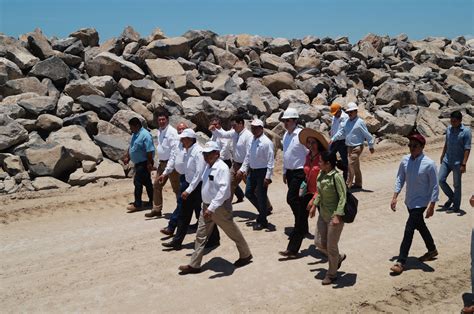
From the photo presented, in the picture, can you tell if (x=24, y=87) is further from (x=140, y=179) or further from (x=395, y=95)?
(x=395, y=95)

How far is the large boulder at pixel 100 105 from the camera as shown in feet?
46.8

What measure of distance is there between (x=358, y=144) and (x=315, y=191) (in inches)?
173

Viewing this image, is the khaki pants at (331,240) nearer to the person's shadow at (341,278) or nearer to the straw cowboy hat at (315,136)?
the person's shadow at (341,278)

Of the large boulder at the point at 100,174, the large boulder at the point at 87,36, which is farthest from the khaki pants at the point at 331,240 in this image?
the large boulder at the point at 87,36

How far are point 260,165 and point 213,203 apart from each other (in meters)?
2.18

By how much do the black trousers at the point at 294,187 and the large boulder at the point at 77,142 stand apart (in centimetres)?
608

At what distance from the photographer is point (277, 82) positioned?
1819 cm

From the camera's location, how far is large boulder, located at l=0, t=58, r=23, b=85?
14.6m

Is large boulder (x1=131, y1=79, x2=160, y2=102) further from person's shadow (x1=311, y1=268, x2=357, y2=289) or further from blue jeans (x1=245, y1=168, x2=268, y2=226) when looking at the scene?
person's shadow (x1=311, y1=268, x2=357, y2=289)

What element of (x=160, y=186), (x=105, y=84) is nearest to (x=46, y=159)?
(x=160, y=186)

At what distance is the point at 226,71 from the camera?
18.9 metres

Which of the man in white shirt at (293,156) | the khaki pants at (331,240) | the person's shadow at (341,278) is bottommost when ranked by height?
the person's shadow at (341,278)

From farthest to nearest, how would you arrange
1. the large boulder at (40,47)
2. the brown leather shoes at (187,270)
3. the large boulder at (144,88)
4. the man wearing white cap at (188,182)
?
the large boulder at (40,47), the large boulder at (144,88), the man wearing white cap at (188,182), the brown leather shoes at (187,270)

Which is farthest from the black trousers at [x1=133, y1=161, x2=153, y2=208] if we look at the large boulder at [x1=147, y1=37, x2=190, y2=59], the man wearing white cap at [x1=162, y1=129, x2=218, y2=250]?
the large boulder at [x1=147, y1=37, x2=190, y2=59]
